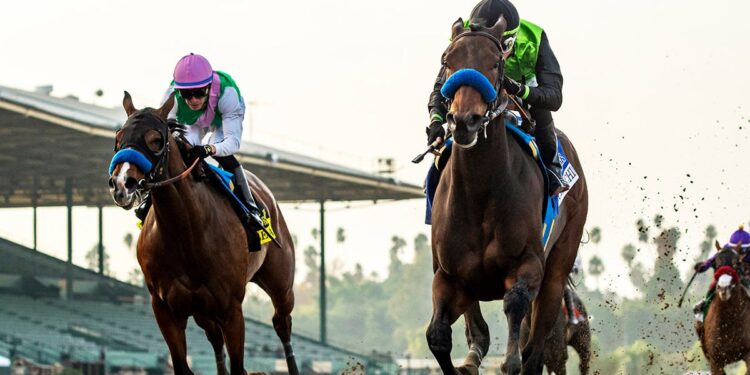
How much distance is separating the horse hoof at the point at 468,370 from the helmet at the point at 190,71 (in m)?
2.86

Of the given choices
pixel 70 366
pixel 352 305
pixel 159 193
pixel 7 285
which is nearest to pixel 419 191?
pixel 7 285

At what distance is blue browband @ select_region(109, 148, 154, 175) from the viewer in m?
8.12

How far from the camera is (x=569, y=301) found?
1579 centimetres

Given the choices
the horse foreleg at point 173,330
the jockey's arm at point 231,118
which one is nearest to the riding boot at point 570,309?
the jockey's arm at point 231,118

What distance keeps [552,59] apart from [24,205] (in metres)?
41.3

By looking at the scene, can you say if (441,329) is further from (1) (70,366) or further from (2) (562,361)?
(1) (70,366)

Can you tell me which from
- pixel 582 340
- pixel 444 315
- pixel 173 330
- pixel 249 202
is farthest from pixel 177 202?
pixel 582 340

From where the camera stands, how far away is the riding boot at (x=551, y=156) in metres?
8.39

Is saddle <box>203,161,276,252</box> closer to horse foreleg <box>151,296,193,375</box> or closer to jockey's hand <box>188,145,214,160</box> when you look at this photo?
jockey's hand <box>188,145,214,160</box>

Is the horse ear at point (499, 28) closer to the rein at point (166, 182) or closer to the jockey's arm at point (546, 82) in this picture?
the jockey's arm at point (546, 82)

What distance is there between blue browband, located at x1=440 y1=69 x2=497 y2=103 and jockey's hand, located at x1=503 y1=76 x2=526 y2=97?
68 centimetres

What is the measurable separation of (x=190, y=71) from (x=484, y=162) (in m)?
2.68

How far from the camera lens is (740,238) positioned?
16844mm

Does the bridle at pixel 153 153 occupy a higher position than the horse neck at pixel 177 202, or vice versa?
the bridle at pixel 153 153
